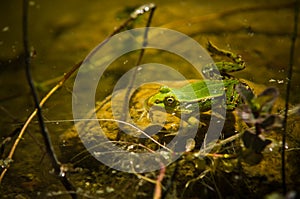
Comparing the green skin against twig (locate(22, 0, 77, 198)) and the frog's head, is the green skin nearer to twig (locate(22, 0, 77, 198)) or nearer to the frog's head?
the frog's head

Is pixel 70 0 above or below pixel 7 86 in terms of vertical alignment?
above

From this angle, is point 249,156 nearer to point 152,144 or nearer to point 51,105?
point 152,144

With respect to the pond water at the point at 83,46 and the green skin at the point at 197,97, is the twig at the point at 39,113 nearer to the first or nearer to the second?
the pond water at the point at 83,46

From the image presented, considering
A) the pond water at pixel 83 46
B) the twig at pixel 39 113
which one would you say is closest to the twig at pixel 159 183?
the pond water at pixel 83 46

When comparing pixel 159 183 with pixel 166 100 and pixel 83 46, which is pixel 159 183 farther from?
pixel 83 46

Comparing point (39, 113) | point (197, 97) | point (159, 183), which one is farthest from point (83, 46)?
point (159, 183)

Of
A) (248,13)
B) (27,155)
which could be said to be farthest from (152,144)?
(248,13)
